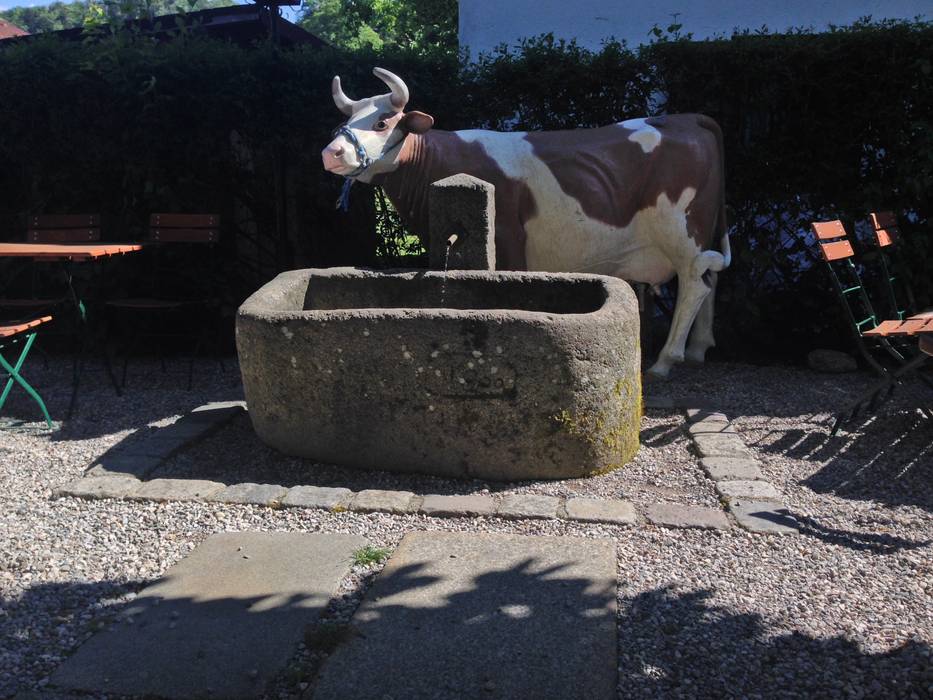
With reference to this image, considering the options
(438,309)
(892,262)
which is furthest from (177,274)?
(892,262)

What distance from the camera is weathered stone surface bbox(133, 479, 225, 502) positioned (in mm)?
3855

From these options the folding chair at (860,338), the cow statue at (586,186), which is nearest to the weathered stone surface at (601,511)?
the folding chair at (860,338)

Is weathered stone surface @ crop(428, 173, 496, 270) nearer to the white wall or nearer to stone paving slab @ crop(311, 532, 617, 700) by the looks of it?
stone paving slab @ crop(311, 532, 617, 700)

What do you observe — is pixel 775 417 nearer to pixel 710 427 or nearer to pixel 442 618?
pixel 710 427

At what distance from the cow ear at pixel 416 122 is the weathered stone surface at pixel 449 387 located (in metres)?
1.96

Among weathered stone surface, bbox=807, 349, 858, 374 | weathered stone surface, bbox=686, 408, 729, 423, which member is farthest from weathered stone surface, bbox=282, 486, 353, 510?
weathered stone surface, bbox=807, 349, 858, 374

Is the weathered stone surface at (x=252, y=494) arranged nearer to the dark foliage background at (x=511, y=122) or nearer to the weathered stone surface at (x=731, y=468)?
the weathered stone surface at (x=731, y=468)

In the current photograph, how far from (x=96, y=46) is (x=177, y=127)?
35.7 inches

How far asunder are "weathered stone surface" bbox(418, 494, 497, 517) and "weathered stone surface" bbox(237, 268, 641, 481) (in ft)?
0.70

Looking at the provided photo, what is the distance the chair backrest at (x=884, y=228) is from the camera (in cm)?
551

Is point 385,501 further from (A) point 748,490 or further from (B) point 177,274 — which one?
(B) point 177,274

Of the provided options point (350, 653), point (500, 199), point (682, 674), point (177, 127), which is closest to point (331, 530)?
point (350, 653)

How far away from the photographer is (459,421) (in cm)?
385

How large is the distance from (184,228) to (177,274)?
623 mm
